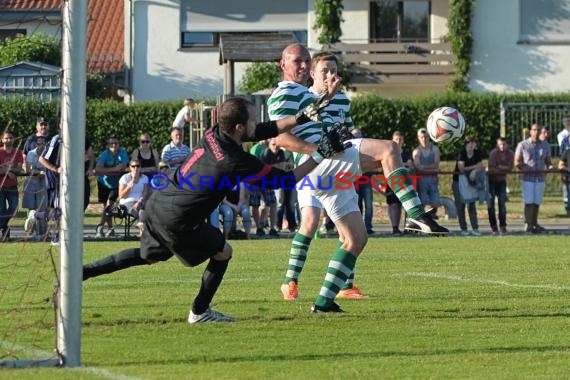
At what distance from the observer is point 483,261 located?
1486cm

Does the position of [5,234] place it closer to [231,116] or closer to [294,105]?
[294,105]

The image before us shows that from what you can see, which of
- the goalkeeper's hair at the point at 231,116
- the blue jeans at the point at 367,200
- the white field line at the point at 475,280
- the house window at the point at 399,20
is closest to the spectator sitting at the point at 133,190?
the blue jeans at the point at 367,200

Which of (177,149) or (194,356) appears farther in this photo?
(177,149)

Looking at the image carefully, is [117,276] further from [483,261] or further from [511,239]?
[511,239]

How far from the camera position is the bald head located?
10078 millimetres

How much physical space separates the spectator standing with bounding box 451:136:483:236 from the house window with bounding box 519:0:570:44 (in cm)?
1778

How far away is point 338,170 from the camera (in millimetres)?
9516

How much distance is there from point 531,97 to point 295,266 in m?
26.5

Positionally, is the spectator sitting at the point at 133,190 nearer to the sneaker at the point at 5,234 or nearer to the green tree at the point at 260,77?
the sneaker at the point at 5,234

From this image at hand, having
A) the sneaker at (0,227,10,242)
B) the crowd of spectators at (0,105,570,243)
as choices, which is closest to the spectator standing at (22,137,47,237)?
the crowd of spectators at (0,105,570,243)

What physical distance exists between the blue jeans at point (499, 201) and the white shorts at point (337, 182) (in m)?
12.2

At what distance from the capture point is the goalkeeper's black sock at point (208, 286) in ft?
29.0

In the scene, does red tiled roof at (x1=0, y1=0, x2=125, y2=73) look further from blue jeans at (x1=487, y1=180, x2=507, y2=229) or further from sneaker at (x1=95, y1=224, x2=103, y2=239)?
sneaker at (x1=95, y1=224, x2=103, y2=239)

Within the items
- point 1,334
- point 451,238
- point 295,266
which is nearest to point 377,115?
point 451,238
